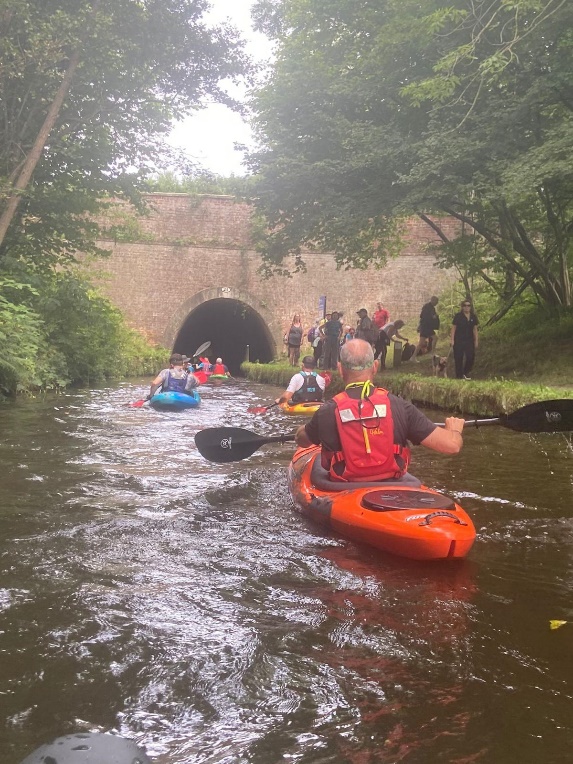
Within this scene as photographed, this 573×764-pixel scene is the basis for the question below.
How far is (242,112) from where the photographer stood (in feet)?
53.9

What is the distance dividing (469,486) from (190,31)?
42.1ft

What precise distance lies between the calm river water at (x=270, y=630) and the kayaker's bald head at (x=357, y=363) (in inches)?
43.5

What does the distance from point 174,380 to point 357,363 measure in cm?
779

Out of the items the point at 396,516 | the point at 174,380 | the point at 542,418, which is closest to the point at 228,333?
the point at 174,380

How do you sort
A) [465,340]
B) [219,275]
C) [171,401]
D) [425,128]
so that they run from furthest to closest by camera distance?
[219,275] → [425,128] → [465,340] → [171,401]

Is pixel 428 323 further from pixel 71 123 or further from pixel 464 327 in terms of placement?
pixel 71 123

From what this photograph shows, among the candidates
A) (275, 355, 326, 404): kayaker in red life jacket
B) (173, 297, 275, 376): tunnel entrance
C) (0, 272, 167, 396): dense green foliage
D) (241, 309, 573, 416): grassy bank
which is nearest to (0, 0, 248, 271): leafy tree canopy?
(0, 272, 167, 396): dense green foliage

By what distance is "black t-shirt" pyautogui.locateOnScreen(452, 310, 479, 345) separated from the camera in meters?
13.2

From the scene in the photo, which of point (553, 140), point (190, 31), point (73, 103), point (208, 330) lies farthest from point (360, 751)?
point (208, 330)

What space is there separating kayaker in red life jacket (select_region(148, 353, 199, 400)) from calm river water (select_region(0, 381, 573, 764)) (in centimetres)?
587

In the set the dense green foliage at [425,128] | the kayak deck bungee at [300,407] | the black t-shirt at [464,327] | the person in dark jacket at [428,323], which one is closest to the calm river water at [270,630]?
the kayak deck bungee at [300,407]

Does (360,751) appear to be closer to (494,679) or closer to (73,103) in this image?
(494,679)

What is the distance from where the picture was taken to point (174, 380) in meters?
12.3

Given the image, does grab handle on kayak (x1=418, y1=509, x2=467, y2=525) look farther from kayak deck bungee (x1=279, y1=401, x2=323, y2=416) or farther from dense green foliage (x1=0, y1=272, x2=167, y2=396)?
Result: dense green foliage (x1=0, y1=272, x2=167, y2=396)
